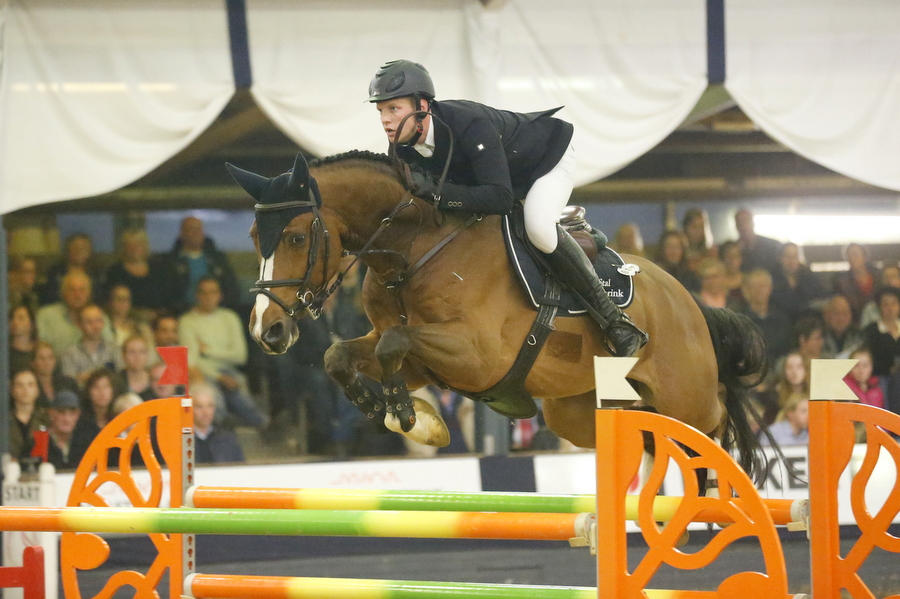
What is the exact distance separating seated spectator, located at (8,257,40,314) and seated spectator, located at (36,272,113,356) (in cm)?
12

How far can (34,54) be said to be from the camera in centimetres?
497

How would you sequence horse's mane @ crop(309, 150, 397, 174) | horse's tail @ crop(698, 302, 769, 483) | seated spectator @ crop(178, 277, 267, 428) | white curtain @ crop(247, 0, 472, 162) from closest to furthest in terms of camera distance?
horse's mane @ crop(309, 150, 397, 174) < horse's tail @ crop(698, 302, 769, 483) < white curtain @ crop(247, 0, 472, 162) < seated spectator @ crop(178, 277, 267, 428)

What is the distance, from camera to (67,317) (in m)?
5.57

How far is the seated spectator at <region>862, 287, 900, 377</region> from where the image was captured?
605 cm

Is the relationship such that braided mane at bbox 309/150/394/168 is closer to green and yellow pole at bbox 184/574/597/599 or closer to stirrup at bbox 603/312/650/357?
stirrup at bbox 603/312/650/357

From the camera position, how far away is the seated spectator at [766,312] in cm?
622

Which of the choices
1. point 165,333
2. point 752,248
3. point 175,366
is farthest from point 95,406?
point 752,248

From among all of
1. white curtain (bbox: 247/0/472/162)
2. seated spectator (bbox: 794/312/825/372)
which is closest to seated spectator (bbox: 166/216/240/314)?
white curtain (bbox: 247/0/472/162)

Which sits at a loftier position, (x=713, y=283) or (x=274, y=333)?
(x=713, y=283)

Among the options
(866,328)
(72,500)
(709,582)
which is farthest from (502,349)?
(866,328)

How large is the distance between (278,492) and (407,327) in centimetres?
61

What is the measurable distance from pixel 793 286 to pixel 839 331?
1.46 ft

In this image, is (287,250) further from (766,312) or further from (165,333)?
(766,312)

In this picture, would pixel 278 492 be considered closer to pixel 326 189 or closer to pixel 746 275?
pixel 326 189
